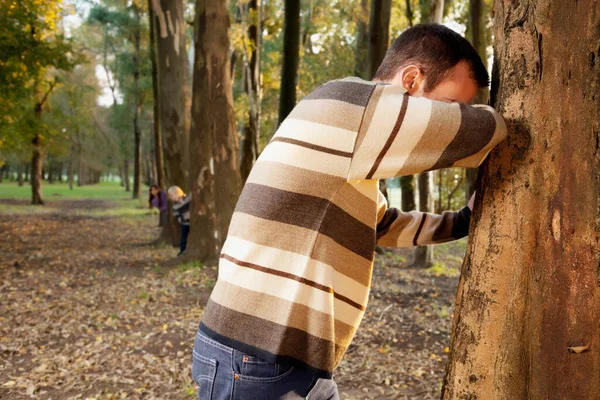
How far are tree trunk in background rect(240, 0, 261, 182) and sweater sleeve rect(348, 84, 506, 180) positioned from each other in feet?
38.9

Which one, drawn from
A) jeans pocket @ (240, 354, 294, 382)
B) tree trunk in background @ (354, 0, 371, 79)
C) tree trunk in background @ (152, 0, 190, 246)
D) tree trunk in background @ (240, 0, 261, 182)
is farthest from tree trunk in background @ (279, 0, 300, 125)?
jeans pocket @ (240, 354, 294, 382)

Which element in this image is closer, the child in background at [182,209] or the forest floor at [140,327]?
the forest floor at [140,327]

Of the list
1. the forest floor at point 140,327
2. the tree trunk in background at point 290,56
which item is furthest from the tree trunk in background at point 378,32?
the forest floor at point 140,327

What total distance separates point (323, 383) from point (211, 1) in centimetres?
966

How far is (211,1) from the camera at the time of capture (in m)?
10.2

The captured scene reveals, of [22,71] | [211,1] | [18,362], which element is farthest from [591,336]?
[22,71]

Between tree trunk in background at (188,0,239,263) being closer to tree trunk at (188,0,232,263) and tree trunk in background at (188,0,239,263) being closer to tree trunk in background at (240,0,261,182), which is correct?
tree trunk at (188,0,232,263)

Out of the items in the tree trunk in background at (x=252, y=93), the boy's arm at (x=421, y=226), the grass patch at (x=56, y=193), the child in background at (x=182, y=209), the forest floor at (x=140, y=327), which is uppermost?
the tree trunk in background at (x=252, y=93)

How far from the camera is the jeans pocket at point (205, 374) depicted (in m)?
1.75

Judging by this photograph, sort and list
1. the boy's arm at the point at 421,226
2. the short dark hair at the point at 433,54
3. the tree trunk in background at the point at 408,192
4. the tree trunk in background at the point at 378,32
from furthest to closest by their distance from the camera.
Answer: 1. the tree trunk in background at the point at 408,192
2. the tree trunk in background at the point at 378,32
3. the boy's arm at the point at 421,226
4. the short dark hair at the point at 433,54

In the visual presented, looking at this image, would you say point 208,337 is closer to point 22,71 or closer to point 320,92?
point 320,92

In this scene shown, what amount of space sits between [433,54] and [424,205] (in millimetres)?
9265

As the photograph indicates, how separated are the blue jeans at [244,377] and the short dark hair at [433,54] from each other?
109cm

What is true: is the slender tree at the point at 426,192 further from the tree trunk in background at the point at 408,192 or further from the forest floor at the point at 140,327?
the tree trunk in background at the point at 408,192
